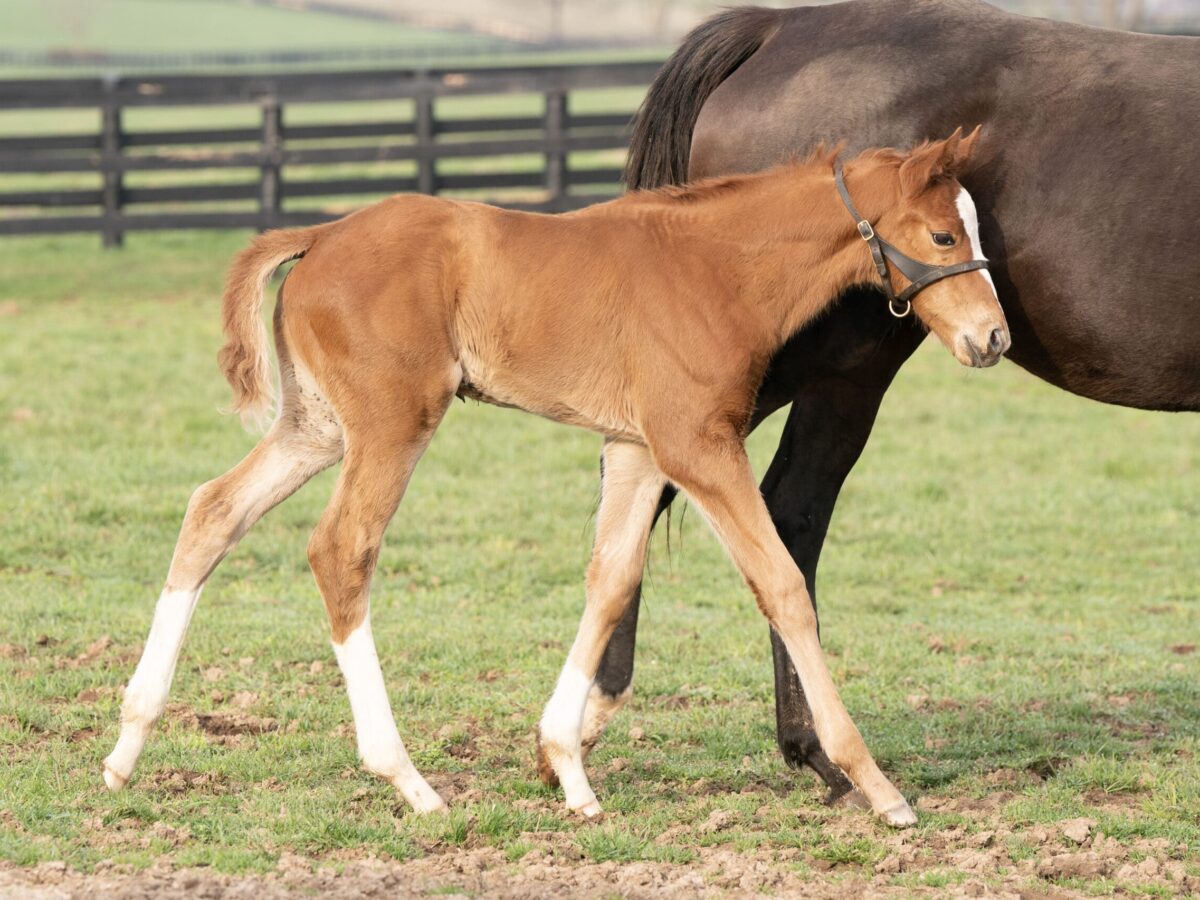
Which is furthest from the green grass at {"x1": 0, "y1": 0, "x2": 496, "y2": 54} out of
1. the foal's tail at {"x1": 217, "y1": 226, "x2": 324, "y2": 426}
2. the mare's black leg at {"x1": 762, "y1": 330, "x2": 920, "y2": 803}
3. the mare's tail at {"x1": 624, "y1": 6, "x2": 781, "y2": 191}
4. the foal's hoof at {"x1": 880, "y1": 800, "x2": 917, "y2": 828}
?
the foal's hoof at {"x1": 880, "y1": 800, "x2": 917, "y2": 828}

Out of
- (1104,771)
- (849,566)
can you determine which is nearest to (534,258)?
(1104,771)

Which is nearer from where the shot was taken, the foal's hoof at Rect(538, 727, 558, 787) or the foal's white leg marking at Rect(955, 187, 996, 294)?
the foal's white leg marking at Rect(955, 187, 996, 294)

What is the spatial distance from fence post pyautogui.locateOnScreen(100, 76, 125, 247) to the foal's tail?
483 inches

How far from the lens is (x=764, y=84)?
4500mm

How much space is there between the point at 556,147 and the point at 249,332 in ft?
37.4

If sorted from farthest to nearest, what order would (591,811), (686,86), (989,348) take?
1. (686,86)
2. (591,811)
3. (989,348)

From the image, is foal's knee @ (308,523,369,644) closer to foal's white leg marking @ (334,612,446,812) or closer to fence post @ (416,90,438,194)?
foal's white leg marking @ (334,612,446,812)

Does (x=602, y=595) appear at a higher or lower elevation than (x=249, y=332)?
lower

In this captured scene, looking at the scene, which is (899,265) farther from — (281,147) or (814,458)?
(281,147)

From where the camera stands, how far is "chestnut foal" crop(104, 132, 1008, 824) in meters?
3.64

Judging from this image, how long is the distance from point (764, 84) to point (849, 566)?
9.72 ft

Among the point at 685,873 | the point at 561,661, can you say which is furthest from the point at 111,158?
the point at 685,873

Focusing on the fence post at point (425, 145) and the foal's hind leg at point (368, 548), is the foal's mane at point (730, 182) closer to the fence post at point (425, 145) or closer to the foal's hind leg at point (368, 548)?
the foal's hind leg at point (368, 548)

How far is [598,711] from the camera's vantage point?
4270 millimetres
